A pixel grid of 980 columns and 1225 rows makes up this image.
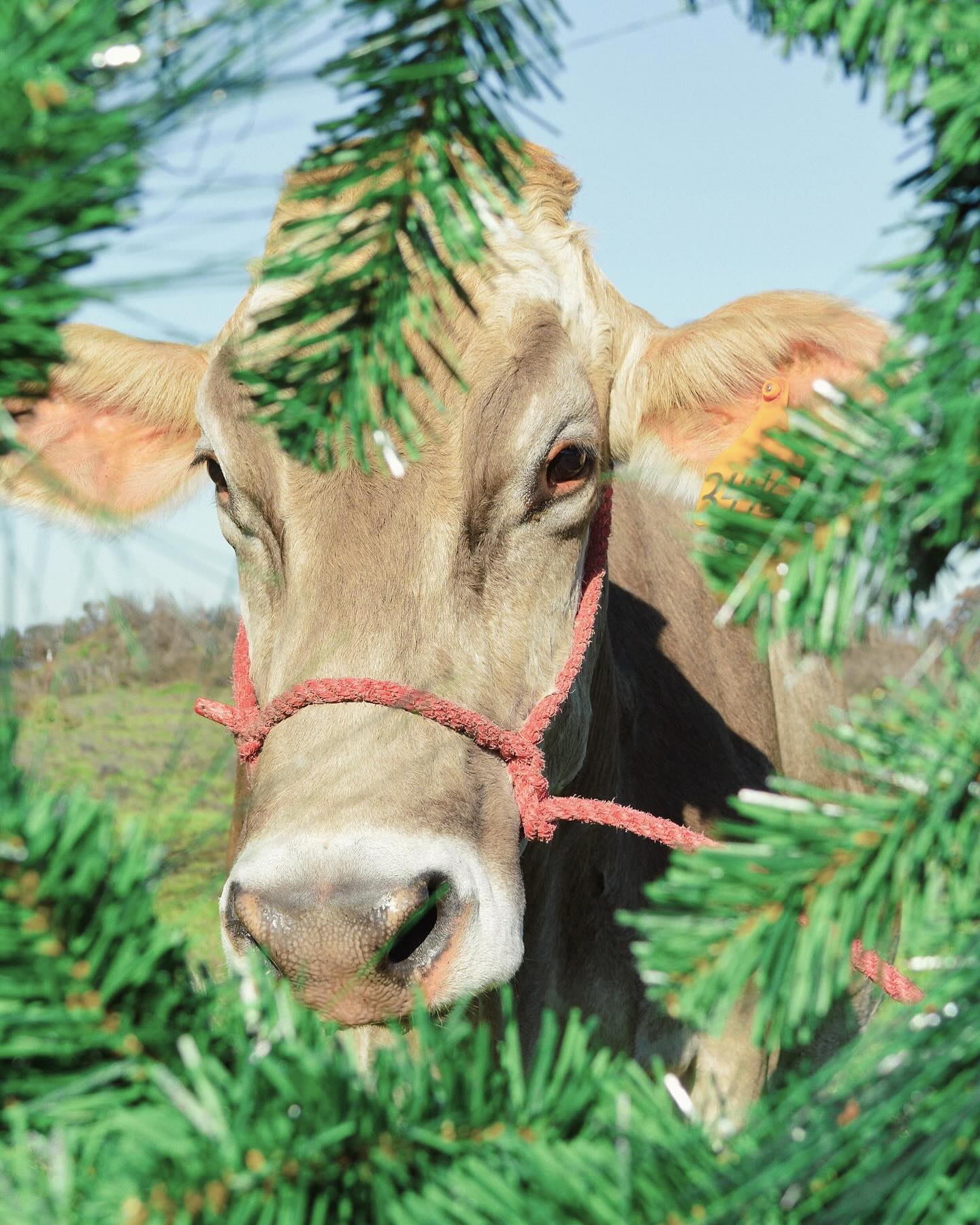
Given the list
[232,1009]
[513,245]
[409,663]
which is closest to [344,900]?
[409,663]

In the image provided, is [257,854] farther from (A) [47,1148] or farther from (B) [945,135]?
(B) [945,135]

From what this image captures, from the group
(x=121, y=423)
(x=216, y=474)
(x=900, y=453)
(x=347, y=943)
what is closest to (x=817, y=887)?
(x=900, y=453)

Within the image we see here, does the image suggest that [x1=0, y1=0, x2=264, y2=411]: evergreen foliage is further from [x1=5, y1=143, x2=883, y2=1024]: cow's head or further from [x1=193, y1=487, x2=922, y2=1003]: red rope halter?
[x1=193, y1=487, x2=922, y2=1003]: red rope halter

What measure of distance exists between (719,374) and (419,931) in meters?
1.41

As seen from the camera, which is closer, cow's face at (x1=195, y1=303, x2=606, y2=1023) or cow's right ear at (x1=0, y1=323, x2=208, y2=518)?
cow's face at (x1=195, y1=303, x2=606, y2=1023)

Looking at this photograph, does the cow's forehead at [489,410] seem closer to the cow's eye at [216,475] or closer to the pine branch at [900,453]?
the cow's eye at [216,475]

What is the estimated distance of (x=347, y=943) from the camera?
4.61 feet

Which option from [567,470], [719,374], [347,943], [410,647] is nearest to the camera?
[347,943]

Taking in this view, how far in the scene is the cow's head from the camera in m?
1.51

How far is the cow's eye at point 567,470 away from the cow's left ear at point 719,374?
0.94ft

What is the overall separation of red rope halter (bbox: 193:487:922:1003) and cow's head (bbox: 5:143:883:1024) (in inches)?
0.9

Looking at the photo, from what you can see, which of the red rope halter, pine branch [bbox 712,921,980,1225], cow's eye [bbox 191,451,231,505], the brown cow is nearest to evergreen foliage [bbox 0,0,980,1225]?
pine branch [bbox 712,921,980,1225]

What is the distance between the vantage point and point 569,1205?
1.68ft

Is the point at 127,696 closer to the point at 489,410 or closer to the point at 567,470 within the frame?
the point at 489,410
